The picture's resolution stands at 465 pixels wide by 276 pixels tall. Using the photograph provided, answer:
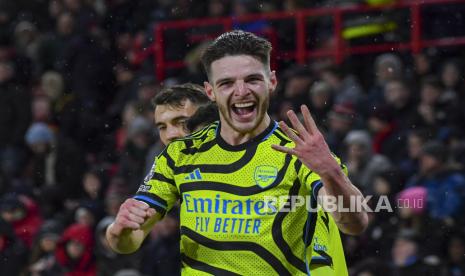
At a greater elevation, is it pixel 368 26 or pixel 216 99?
pixel 368 26

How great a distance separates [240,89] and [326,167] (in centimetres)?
66

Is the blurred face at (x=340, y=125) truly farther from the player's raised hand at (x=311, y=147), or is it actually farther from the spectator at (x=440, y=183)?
the player's raised hand at (x=311, y=147)

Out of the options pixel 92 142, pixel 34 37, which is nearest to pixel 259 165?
pixel 92 142

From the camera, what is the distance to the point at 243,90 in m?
5.60

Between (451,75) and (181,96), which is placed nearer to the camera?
(181,96)

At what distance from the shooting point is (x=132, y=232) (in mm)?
5750

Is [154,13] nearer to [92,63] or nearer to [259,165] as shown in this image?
[92,63]

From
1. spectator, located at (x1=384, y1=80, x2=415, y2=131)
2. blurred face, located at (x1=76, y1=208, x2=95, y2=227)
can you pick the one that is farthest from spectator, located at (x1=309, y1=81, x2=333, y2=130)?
blurred face, located at (x1=76, y1=208, x2=95, y2=227)

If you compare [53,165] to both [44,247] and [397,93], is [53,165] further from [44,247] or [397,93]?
[397,93]

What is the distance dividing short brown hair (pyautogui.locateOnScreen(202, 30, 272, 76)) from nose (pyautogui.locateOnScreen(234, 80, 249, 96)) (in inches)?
5.9

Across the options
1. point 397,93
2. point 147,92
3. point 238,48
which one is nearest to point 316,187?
point 238,48

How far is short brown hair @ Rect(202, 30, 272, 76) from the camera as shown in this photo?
5.71 metres

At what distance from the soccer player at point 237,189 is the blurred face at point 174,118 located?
1.06 metres

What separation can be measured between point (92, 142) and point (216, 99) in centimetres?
958
